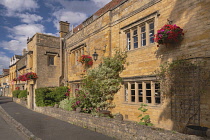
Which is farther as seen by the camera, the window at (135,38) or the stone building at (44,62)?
the stone building at (44,62)

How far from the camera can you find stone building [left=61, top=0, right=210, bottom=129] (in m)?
5.70

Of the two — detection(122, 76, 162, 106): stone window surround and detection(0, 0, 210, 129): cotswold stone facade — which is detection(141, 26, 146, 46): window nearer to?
detection(0, 0, 210, 129): cotswold stone facade

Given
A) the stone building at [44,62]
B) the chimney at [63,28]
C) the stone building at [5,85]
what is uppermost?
the chimney at [63,28]

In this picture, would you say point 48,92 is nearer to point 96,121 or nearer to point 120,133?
point 96,121

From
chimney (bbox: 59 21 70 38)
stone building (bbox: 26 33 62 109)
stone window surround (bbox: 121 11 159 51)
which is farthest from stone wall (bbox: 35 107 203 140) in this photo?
chimney (bbox: 59 21 70 38)

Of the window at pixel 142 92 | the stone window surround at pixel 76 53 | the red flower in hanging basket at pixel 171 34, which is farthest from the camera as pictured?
the stone window surround at pixel 76 53

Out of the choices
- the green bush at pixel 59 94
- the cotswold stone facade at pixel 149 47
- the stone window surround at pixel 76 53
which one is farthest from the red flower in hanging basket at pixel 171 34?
the green bush at pixel 59 94

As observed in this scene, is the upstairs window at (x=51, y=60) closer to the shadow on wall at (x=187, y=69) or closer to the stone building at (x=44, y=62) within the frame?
the stone building at (x=44, y=62)

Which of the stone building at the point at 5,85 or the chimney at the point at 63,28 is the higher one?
the chimney at the point at 63,28

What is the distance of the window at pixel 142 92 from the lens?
281 inches

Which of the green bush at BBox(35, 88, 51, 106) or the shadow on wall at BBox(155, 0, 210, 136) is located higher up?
the shadow on wall at BBox(155, 0, 210, 136)

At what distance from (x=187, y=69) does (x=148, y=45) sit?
88.7 inches

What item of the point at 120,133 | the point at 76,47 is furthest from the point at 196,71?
the point at 76,47

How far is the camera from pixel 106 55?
9812 mm
